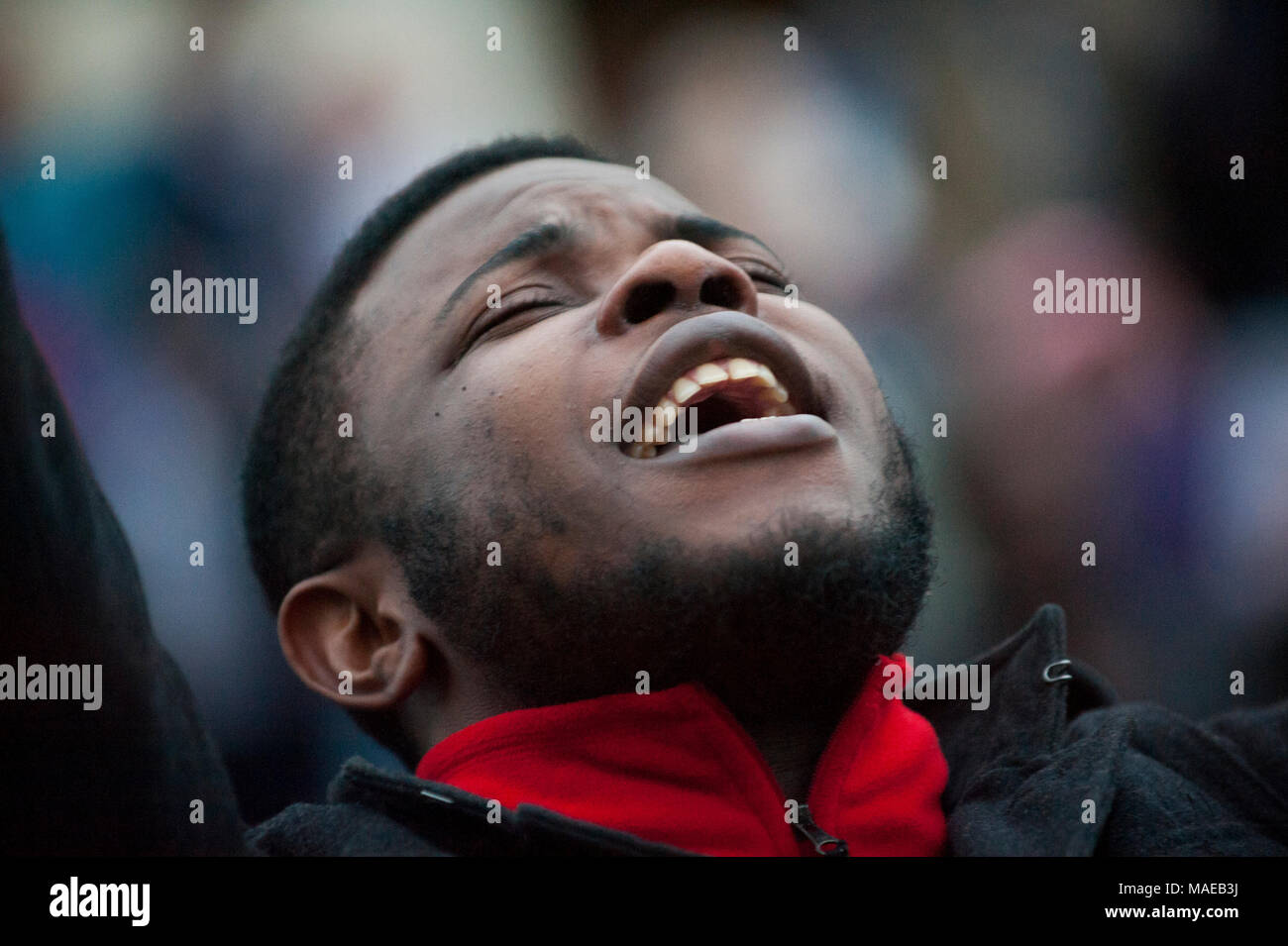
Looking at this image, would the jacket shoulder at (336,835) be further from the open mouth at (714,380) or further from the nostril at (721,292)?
the nostril at (721,292)

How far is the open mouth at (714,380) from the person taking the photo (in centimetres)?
120

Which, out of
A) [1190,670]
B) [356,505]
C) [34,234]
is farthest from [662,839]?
[34,234]

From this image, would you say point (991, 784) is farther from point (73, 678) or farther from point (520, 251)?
point (73, 678)

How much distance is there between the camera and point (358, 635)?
1.36 metres

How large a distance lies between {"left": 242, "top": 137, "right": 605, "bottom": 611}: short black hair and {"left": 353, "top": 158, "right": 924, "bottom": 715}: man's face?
0.18ft

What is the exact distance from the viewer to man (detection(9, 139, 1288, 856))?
1160mm

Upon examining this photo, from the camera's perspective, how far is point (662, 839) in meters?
1.16

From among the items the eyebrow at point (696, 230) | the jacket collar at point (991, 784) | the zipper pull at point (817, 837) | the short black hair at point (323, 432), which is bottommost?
the zipper pull at point (817, 837)

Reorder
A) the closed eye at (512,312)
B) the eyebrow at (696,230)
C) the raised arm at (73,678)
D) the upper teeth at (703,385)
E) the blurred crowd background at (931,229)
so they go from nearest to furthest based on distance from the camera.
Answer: the raised arm at (73,678), the upper teeth at (703,385), the closed eye at (512,312), the eyebrow at (696,230), the blurred crowd background at (931,229)

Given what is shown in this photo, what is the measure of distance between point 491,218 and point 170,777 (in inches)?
31.5

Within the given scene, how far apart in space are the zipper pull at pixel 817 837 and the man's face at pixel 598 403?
0.84 feet

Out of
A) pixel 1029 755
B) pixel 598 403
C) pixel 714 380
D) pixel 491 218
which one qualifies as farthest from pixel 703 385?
pixel 1029 755

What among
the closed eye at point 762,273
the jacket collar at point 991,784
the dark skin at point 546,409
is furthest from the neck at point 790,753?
the closed eye at point 762,273
